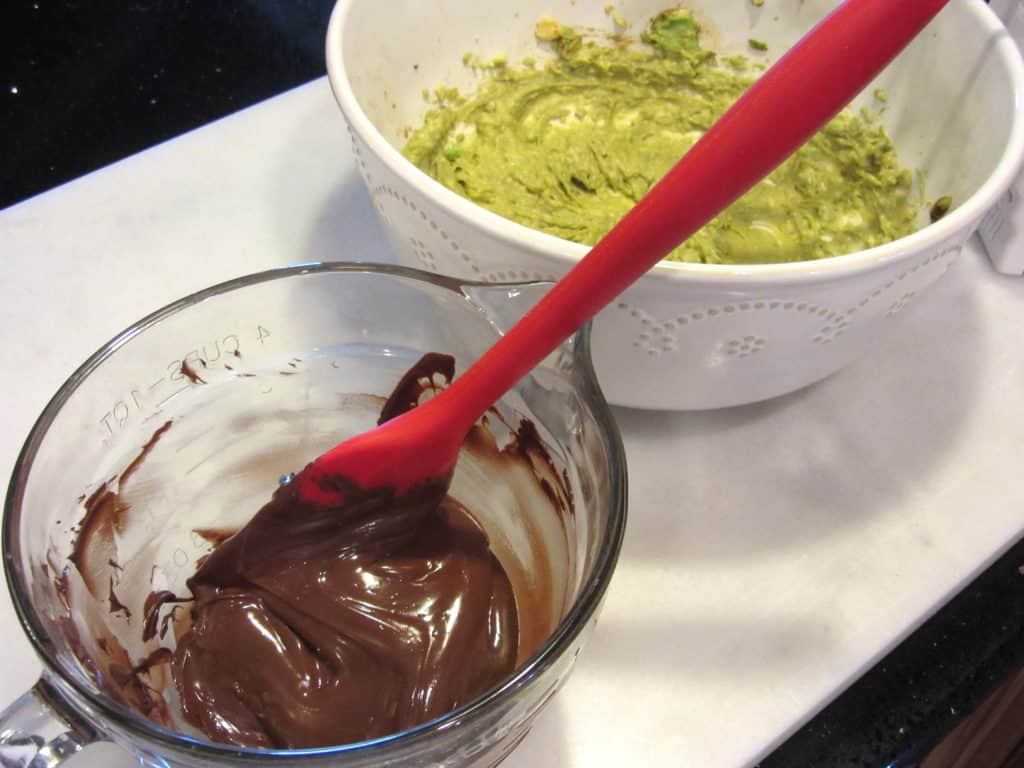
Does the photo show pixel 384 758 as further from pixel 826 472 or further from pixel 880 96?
pixel 880 96

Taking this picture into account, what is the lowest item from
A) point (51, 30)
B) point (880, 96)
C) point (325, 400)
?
point (325, 400)

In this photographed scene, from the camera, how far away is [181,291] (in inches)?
34.3

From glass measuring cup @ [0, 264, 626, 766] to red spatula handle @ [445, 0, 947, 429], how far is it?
38mm

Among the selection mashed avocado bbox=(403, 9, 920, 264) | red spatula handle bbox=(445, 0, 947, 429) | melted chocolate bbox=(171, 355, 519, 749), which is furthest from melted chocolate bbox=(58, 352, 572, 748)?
mashed avocado bbox=(403, 9, 920, 264)

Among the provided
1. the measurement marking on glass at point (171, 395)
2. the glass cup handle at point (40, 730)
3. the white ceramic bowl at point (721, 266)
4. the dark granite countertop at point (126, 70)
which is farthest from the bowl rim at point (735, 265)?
the dark granite countertop at point (126, 70)

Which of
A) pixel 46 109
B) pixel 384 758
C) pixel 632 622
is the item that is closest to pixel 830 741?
pixel 632 622

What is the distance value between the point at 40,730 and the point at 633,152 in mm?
658

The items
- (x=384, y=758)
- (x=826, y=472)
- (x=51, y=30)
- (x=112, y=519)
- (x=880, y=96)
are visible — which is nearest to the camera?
(x=384, y=758)

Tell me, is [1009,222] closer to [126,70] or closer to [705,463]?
[705,463]

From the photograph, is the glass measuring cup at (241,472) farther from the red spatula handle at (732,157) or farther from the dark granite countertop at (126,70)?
the dark granite countertop at (126,70)

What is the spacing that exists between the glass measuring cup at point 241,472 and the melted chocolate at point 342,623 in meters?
0.03

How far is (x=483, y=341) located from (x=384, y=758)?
0.94 ft

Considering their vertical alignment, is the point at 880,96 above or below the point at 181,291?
above

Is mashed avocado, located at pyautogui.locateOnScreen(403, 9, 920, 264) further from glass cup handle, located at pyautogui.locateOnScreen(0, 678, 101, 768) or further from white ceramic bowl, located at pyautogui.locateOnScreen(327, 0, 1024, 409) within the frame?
glass cup handle, located at pyautogui.locateOnScreen(0, 678, 101, 768)
